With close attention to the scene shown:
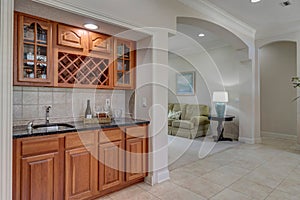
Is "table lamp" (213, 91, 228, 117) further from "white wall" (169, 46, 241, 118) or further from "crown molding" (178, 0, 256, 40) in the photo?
"crown molding" (178, 0, 256, 40)

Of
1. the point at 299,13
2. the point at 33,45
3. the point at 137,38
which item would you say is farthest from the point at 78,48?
the point at 299,13

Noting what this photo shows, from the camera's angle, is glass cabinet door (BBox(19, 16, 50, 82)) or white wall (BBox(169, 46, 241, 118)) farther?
white wall (BBox(169, 46, 241, 118))

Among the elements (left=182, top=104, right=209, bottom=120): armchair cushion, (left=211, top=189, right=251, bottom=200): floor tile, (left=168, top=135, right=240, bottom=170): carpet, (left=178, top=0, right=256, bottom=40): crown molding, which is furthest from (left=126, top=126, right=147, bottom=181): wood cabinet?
(left=182, top=104, right=209, bottom=120): armchair cushion

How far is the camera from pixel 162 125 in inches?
111

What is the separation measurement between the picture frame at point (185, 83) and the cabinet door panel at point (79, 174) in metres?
5.04

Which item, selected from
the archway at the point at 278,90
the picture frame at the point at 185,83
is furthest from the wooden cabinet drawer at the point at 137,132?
the archway at the point at 278,90

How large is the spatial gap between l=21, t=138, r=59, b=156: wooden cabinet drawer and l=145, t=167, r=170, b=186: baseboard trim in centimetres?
134

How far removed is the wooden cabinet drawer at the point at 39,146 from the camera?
176 centimetres

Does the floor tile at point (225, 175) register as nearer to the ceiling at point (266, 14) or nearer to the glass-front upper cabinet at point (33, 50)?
the glass-front upper cabinet at point (33, 50)

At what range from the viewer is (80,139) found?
2.11 metres

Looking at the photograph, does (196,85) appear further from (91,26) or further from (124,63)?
(91,26)

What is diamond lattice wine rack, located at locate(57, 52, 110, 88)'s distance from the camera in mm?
2367

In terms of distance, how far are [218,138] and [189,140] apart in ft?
2.62

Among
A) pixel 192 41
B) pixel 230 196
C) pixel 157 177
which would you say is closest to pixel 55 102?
pixel 157 177
